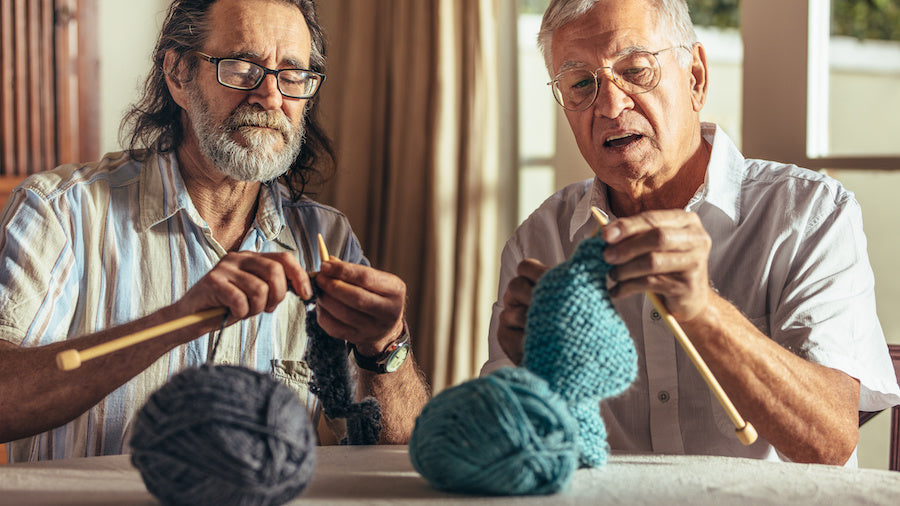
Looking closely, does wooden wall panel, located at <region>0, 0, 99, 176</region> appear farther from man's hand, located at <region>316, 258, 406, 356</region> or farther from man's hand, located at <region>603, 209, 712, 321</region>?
man's hand, located at <region>603, 209, 712, 321</region>

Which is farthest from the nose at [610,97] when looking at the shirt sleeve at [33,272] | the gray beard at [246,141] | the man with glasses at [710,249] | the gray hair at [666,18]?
the shirt sleeve at [33,272]

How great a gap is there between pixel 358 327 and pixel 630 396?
1.71 feet

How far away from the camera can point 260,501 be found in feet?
2.62

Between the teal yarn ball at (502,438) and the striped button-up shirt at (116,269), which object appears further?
the striped button-up shirt at (116,269)

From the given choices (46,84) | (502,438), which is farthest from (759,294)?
(46,84)

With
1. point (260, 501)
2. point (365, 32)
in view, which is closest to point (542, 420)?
point (260, 501)

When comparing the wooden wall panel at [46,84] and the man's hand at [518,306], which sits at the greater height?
the wooden wall panel at [46,84]

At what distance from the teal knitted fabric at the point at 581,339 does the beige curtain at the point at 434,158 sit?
4.39 ft

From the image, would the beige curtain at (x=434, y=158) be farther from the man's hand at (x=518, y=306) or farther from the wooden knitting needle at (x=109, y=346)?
the wooden knitting needle at (x=109, y=346)

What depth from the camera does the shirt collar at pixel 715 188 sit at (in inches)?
57.2

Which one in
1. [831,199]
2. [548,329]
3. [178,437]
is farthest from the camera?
[831,199]

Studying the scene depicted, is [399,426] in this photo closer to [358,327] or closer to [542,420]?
[358,327]

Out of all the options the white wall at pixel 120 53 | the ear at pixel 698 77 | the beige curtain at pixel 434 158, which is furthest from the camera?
the white wall at pixel 120 53

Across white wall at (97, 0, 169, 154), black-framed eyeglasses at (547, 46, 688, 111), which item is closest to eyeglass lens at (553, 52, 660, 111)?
black-framed eyeglasses at (547, 46, 688, 111)
